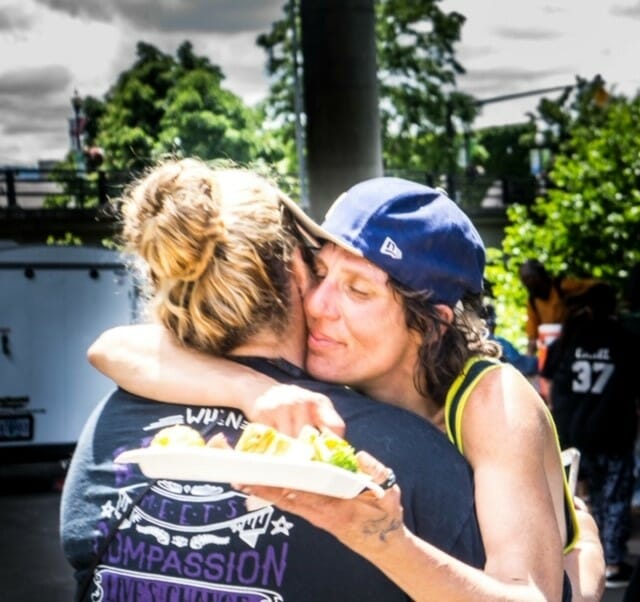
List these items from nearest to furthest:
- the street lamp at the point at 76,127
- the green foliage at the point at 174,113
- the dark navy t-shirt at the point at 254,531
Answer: the dark navy t-shirt at the point at 254,531
the green foliage at the point at 174,113
the street lamp at the point at 76,127

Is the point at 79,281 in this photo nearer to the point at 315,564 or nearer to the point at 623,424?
the point at 623,424

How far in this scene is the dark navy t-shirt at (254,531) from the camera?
2.12 meters

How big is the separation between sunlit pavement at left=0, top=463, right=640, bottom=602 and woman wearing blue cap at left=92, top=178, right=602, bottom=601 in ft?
20.5

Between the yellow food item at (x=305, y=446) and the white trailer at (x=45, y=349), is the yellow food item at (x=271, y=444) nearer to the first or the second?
the yellow food item at (x=305, y=446)

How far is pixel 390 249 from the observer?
7.69 feet

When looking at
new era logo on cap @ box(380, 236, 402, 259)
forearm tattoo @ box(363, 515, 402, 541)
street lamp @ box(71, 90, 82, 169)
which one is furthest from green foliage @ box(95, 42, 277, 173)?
forearm tattoo @ box(363, 515, 402, 541)

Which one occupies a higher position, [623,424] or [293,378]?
[293,378]

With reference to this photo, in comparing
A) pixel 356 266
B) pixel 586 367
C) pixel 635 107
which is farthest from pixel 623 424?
pixel 635 107

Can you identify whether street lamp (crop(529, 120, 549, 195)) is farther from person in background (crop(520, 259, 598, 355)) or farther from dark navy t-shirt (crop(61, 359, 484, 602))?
dark navy t-shirt (crop(61, 359, 484, 602))

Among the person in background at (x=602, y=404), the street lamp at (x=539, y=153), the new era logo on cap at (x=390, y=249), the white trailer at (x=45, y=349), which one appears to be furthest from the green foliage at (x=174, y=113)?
the new era logo on cap at (x=390, y=249)

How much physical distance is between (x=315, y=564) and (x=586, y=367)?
6.55 metres

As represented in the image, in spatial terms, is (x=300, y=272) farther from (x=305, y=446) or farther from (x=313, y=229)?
(x=305, y=446)

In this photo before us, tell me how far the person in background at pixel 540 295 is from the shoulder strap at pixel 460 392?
9402 mm

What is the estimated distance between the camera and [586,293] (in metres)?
8.48
